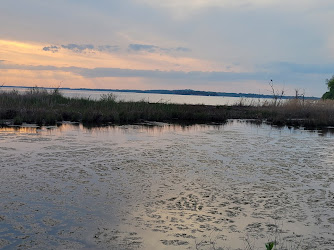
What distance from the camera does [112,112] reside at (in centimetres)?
2212

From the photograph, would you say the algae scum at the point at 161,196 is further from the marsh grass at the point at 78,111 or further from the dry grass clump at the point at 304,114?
the dry grass clump at the point at 304,114

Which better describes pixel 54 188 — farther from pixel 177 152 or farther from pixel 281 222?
pixel 177 152

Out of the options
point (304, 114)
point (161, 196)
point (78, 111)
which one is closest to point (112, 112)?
point (78, 111)

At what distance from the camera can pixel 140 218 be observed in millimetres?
5484

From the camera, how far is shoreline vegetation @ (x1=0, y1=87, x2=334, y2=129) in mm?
19844

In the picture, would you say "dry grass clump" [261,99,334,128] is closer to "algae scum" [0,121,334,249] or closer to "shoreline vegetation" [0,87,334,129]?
"shoreline vegetation" [0,87,334,129]

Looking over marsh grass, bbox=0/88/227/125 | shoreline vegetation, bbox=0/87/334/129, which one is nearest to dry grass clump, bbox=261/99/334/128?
shoreline vegetation, bbox=0/87/334/129

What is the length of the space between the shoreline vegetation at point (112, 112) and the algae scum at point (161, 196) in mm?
7837

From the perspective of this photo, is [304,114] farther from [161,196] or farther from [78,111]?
[161,196]

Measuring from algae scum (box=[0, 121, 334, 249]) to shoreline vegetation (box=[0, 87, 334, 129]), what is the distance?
309 inches

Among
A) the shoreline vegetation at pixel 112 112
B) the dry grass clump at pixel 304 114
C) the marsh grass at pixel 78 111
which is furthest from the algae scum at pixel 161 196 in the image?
the dry grass clump at pixel 304 114

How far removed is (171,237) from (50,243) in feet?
5.29

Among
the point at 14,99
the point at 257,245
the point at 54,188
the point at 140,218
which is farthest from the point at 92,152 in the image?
the point at 14,99

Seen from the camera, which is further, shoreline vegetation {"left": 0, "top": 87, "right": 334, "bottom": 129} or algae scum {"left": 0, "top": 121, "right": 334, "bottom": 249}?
shoreline vegetation {"left": 0, "top": 87, "right": 334, "bottom": 129}
